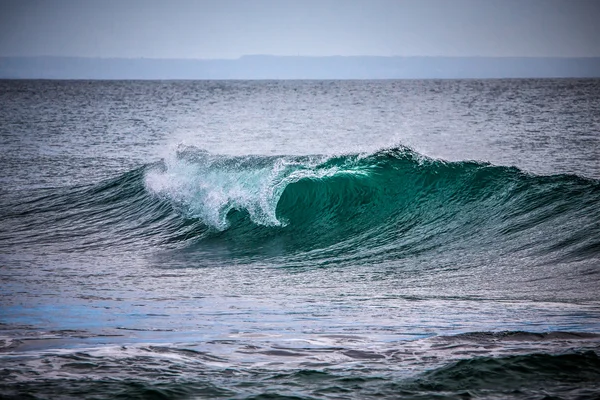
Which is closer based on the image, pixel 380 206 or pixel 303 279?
pixel 303 279

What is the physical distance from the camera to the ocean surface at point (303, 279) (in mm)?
5438

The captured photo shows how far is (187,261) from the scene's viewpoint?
11727mm

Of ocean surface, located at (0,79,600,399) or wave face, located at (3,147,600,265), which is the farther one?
wave face, located at (3,147,600,265)

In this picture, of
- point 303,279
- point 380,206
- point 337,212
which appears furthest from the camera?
point 380,206

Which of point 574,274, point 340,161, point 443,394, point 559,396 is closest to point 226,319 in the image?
point 443,394

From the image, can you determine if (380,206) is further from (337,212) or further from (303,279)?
(303,279)

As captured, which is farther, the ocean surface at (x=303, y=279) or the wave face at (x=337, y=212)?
the wave face at (x=337, y=212)

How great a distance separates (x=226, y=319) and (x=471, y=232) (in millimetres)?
6536

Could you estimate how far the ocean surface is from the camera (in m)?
5.44

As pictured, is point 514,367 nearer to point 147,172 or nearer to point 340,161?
point 340,161

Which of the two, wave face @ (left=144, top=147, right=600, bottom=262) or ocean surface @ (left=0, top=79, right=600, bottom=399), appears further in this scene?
wave face @ (left=144, top=147, right=600, bottom=262)

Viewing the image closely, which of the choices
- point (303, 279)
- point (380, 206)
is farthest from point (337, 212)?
point (303, 279)

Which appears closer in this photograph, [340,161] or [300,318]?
[300,318]

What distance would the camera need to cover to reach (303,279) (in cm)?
1023
